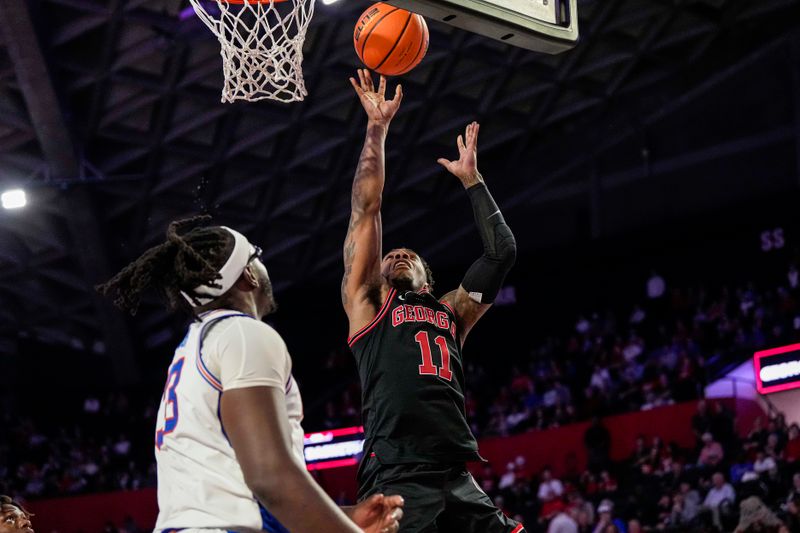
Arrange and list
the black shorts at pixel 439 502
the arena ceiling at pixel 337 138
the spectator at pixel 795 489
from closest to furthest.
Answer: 1. the black shorts at pixel 439 502
2. the spectator at pixel 795 489
3. the arena ceiling at pixel 337 138

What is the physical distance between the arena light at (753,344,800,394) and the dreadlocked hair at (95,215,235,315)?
13704 mm

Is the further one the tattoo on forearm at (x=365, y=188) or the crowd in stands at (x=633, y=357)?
the crowd in stands at (x=633, y=357)

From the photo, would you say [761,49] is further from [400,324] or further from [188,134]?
[400,324]

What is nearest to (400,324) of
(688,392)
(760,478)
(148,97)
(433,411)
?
(433,411)

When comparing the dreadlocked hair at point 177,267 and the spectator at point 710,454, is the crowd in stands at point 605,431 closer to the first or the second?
the spectator at point 710,454

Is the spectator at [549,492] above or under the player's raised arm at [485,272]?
above

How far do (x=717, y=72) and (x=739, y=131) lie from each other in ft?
4.51

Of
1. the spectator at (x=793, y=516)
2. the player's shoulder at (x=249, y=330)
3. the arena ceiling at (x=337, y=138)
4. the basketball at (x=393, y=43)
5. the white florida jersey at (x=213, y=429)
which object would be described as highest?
the arena ceiling at (x=337, y=138)

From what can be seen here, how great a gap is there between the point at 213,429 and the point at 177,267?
0.46 m

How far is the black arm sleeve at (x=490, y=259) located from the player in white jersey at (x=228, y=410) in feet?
8.55

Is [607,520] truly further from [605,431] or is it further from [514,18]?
[514,18]

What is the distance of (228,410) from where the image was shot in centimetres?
280

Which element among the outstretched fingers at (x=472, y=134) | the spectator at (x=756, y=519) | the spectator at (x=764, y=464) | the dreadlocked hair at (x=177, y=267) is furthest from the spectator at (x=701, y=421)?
the dreadlocked hair at (x=177, y=267)

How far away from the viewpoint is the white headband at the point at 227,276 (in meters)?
3.05
